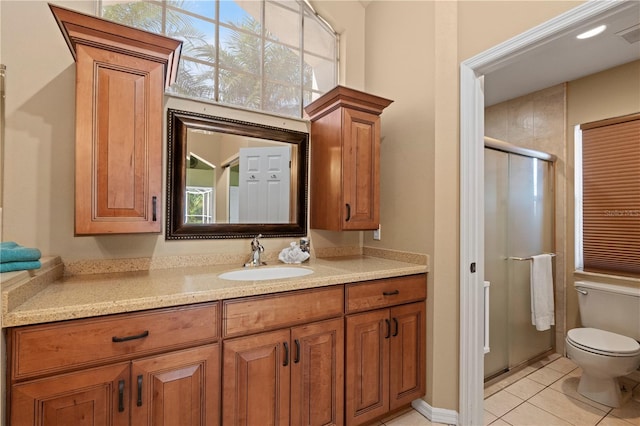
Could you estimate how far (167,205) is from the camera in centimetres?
175

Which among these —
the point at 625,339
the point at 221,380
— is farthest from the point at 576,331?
the point at 221,380

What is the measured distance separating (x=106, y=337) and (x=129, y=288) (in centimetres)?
24

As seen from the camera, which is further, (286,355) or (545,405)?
(545,405)

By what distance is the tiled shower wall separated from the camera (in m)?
2.81

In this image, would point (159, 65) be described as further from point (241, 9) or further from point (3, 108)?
point (241, 9)

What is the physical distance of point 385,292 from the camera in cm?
176

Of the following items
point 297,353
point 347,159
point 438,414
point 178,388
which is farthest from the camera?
point 347,159

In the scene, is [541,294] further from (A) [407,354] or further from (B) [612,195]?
(A) [407,354]

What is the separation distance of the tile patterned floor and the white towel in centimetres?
39

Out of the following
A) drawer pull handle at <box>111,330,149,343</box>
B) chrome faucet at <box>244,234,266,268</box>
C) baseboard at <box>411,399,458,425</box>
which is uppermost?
chrome faucet at <box>244,234,266,268</box>

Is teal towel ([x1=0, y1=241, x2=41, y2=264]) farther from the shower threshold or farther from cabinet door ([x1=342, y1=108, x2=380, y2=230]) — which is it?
the shower threshold

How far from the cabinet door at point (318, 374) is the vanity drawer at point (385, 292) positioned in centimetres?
15

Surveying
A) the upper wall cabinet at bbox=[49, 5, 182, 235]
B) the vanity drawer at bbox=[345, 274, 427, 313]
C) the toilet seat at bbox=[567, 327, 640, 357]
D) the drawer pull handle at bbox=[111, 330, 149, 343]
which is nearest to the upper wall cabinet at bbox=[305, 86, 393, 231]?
the vanity drawer at bbox=[345, 274, 427, 313]

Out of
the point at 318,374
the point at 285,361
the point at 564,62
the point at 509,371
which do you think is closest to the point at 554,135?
the point at 564,62
